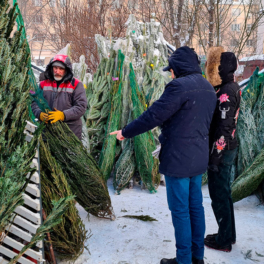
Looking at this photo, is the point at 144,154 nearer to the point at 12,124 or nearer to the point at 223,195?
the point at 223,195

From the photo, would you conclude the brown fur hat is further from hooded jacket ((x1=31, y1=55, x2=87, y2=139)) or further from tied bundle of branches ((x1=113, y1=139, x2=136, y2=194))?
tied bundle of branches ((x1=113, y1=139, x2=136, y2=194))

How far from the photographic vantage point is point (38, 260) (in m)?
1.88

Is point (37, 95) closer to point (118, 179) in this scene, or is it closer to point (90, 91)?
point (118, 179)

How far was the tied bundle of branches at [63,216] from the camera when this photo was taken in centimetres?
239

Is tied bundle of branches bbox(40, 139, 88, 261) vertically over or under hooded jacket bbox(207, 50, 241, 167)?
under

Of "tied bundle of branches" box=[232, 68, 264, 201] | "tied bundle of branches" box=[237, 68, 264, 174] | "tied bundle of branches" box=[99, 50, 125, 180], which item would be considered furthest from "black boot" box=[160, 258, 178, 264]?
"tied bundle of branches" box=[237, 68, 264, 174]

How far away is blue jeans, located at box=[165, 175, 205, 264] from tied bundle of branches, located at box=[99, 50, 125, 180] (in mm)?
2338

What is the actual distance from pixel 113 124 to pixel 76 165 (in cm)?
182

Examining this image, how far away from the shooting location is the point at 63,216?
2.43 m

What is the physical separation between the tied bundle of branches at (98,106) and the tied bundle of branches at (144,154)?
84cm

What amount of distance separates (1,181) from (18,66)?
0.88 meters

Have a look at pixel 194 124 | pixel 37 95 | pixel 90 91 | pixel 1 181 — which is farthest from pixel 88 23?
pixel 1 181

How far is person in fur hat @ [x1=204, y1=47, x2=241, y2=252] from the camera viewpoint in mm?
A: 2680

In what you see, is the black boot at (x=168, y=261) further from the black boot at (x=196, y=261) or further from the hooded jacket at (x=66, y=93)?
the hooded jacket at (x=66, y=93)
